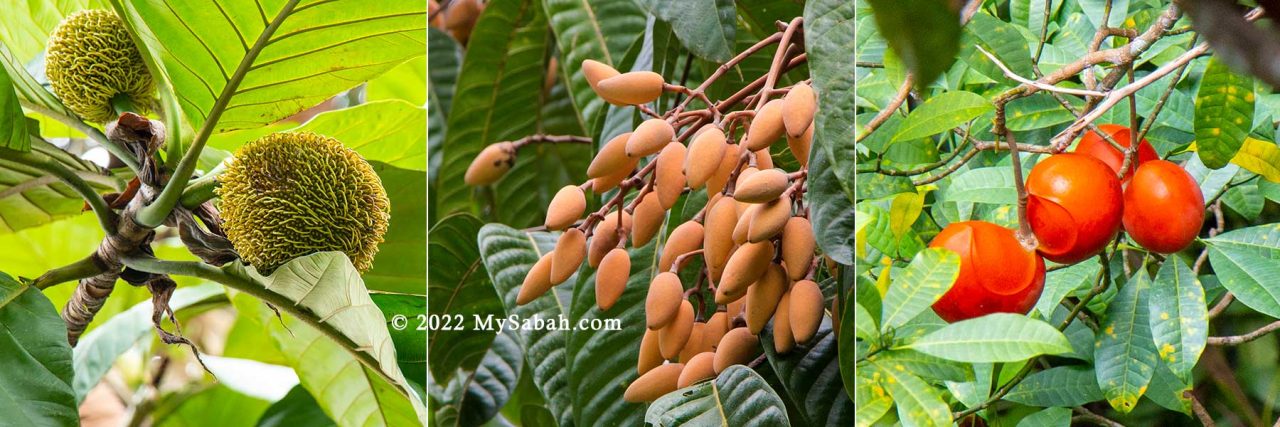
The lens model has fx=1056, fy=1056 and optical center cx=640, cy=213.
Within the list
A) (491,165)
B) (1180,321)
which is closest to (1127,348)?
(1180,321)

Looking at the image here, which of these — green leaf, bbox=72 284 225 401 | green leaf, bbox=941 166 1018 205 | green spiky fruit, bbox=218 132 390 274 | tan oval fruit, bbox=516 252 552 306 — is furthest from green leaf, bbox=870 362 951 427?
green leaf, bbox=72 284 225 401

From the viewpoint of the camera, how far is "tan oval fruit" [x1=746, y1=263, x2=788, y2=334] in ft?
2.05

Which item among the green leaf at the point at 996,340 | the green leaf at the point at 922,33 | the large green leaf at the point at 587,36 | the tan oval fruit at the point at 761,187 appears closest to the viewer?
the green leaf at the point at 922,33

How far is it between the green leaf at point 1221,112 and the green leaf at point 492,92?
481 mm

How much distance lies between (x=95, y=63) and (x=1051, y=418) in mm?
728

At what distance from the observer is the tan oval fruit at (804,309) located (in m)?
0.62

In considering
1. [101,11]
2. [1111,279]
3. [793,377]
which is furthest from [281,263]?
[1111,279]

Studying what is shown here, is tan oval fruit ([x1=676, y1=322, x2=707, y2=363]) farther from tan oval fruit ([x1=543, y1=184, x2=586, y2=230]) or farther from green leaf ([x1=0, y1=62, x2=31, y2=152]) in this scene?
green leaf ([x1=0, y1=62, x2=31, y2=152])

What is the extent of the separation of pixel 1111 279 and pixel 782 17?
30 centimetres

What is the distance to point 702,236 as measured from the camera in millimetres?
674

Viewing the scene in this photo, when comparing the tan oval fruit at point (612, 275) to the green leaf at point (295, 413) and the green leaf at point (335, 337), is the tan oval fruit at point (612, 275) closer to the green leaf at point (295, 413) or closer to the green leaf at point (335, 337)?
the green leaf at point (335, 337)

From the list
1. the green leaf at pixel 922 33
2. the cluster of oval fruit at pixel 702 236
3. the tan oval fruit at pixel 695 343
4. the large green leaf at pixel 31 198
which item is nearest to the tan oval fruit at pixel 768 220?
the cluster of oval fruit at pixel 702 236

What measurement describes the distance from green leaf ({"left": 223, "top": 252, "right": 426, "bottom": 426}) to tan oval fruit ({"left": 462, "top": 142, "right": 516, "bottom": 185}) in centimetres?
12

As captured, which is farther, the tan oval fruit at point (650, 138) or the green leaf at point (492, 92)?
the green leaf at point (492, 92)
